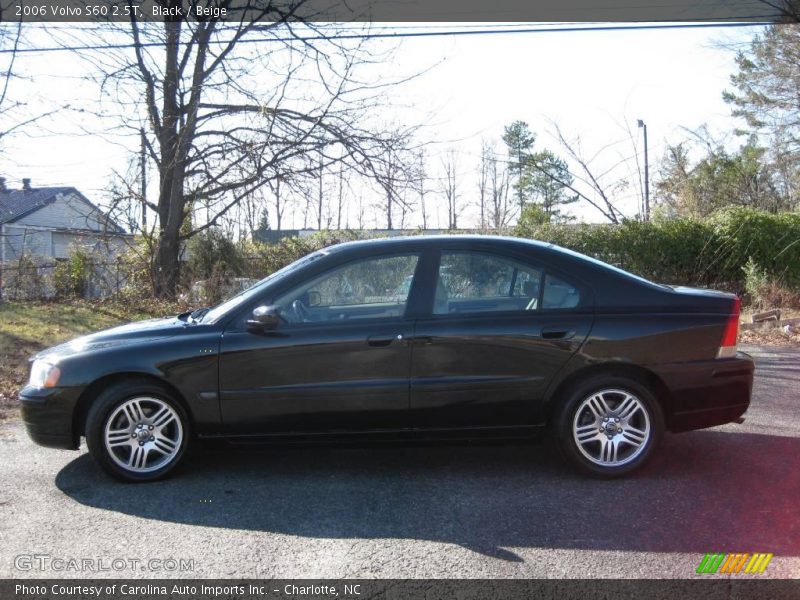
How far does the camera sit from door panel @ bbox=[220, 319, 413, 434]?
14.4 feet

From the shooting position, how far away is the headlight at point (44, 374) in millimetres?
4465

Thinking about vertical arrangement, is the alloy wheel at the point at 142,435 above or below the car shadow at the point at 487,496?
above

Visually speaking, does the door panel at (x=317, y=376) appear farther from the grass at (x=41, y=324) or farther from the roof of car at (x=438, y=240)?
the grass at (x=41, y=324)

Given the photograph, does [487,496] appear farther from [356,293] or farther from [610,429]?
[356,293]

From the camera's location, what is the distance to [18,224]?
3309 centimetres

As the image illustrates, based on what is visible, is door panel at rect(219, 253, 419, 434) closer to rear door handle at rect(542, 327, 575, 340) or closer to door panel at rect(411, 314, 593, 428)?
door panel at rect(411, 314, 593, 428)

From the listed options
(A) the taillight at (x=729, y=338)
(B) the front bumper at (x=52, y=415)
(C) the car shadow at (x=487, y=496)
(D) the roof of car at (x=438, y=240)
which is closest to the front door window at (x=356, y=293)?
(D) the roof of car at (x=438, y=240)

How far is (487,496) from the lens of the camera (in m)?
4.19

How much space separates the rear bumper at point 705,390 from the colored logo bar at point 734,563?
122 centimetres

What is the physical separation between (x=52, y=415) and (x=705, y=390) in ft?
14.4

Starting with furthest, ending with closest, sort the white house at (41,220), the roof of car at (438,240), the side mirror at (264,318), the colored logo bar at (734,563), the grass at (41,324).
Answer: the white house at (41,220)
the grass at (41,324)
the roof of car at (438,240)
the side mirror at (264,318)
the colored logo bar at (734,563)

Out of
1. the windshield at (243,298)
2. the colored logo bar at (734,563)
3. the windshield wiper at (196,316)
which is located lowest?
the colored logo bar at (734,563)

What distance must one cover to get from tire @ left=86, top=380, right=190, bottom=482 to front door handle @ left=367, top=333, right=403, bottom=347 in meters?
1.35

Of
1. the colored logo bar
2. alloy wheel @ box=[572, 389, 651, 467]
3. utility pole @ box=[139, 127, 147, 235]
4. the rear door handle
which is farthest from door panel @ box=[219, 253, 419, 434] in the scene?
utility pole @ box=[139, 127, 147, 235]
